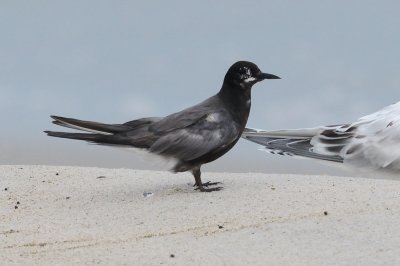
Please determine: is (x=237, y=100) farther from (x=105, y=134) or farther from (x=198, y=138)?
(x=105, y=134)

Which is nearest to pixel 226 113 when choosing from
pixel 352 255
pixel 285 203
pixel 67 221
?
pixel 285 203

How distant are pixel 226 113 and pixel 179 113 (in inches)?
15.7

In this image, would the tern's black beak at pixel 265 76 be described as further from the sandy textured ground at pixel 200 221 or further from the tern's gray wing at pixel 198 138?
the sandy textured ground at pixel 200 221

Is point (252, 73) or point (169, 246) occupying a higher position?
point (252, 73)

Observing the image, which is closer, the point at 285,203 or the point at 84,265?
the point at 84,265

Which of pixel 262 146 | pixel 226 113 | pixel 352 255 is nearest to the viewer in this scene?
pixel 352 255

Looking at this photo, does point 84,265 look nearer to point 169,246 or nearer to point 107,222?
point 169,246

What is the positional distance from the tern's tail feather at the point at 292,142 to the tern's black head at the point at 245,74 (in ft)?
3.15

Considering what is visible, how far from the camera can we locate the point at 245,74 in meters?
7.76

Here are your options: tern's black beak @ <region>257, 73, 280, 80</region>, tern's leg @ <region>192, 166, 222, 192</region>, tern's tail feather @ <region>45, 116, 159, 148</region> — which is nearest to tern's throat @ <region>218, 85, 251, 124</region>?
tern's black beak @ <region>257, 73, 280, 80</region>

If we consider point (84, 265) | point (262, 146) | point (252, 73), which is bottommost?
point (84, 265)

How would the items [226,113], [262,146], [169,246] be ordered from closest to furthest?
[169,246] < [226,113] < [262,146]

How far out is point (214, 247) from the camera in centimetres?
618

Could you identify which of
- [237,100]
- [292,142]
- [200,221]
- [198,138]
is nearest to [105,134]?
[198,138]
